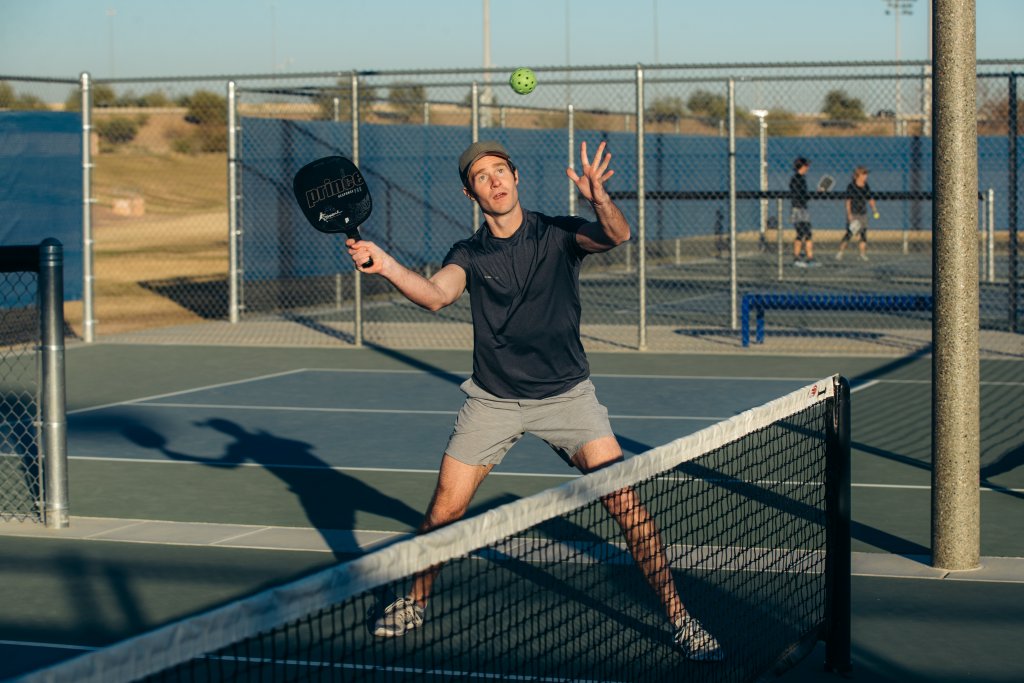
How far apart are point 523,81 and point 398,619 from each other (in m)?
9.66

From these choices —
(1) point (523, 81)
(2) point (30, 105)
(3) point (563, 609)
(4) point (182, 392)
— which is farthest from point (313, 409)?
(2) point (30, 105)

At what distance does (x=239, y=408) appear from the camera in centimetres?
1264

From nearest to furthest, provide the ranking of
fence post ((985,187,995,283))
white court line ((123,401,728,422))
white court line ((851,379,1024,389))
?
white court line ((123,401,728,422)) < white court line ((851,379,1024,389)) < fence post ((985,187,995,283))

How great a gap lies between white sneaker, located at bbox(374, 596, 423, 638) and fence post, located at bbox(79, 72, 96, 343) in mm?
12567

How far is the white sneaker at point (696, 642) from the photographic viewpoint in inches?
217

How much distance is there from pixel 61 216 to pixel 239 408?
222 inches

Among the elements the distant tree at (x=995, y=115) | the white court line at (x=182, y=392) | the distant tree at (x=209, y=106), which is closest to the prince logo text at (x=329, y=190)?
the white court line at (x=182, y=392)

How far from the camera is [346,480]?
9.44 meters

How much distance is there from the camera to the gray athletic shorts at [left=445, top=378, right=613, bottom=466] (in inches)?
236

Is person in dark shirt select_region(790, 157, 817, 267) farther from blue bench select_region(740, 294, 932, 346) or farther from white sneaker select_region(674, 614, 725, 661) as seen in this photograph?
white sneaker select_region(674, 614, 725, 661)

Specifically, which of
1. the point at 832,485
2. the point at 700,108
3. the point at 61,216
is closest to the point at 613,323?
the point at 61,216

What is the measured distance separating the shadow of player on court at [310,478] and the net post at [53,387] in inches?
52.0

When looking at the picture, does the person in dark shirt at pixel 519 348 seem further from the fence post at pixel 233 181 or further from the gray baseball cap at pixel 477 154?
the fence post at pixel 233 181

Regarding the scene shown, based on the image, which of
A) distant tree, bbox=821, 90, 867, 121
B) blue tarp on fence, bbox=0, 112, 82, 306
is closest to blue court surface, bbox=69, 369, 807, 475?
blue tarp on fence, bbox=0, 112, 82, 306
